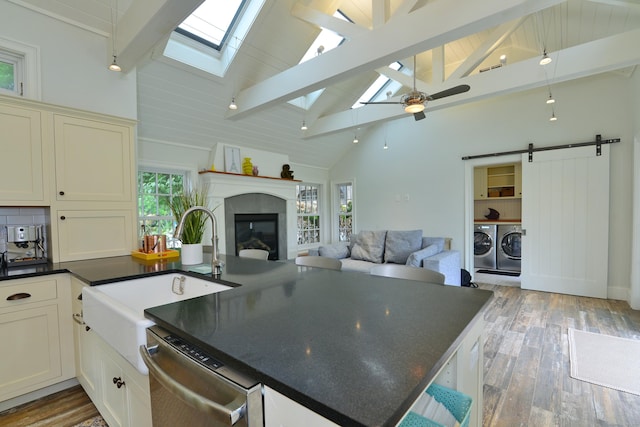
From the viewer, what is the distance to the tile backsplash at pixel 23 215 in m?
2.20

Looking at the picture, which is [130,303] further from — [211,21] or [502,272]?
[502,272]

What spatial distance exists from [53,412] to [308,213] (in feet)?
17.3

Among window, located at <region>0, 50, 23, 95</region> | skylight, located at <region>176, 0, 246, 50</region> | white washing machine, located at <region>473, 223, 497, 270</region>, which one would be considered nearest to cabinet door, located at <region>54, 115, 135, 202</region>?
window, located at <region>0, 50, 23, 95</region>

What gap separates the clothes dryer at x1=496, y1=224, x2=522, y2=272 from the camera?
539 centimetres

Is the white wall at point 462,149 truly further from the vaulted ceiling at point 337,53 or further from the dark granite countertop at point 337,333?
the dark granite countertop at point 337,333

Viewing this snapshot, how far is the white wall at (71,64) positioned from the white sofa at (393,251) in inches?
125

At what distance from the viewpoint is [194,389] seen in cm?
77

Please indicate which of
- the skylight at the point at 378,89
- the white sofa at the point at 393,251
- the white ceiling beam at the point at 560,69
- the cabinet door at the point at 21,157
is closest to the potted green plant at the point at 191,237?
the cabinet door at the point at 21,157

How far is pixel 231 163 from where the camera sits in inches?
186

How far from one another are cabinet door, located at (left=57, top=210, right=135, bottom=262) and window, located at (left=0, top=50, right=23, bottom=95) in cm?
100

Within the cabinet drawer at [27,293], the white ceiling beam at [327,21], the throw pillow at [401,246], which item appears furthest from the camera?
the throw pillow at [401,246]

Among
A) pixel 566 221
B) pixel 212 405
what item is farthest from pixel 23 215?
pixel 566 221

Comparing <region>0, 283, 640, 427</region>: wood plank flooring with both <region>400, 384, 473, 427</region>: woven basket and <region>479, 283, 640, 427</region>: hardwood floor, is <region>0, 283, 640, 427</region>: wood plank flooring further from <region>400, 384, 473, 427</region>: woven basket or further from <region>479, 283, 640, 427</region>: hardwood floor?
<region>400, 384, 473, 427</region>: woven basket

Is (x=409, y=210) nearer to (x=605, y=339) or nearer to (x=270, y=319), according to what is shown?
(x=605, y=339)
